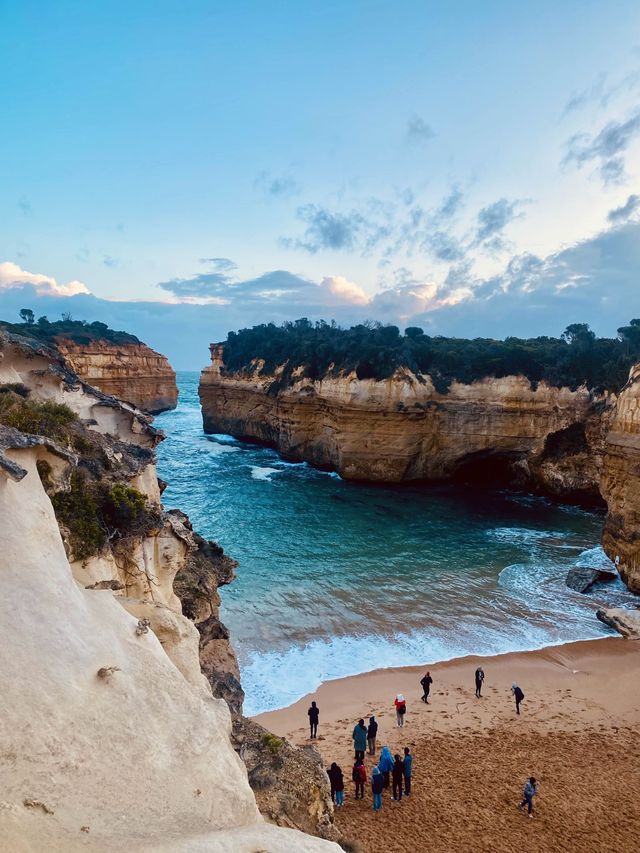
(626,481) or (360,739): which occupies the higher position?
(626,481)

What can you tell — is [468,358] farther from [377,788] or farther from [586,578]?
[377,788]

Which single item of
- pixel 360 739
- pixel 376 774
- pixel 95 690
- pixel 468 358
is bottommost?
pixel 360 739

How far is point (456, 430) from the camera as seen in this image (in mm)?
31875

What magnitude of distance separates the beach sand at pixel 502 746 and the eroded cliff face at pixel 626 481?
4013 millimetres

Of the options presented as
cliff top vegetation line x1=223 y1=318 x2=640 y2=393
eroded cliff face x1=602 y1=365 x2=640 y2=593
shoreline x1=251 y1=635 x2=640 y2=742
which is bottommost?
shoreline x1=251 y1=635 x2=640 y2=742

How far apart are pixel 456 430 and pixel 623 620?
58.5ft

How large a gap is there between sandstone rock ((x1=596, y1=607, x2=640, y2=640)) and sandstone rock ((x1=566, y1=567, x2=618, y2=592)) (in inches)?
68.7

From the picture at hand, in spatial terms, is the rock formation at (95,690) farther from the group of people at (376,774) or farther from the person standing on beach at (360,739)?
the person standing on beach at (360,739)

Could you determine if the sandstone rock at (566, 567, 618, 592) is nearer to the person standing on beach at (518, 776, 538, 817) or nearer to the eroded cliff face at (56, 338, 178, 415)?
the person standing on beach at (518, 776, 538, 817)

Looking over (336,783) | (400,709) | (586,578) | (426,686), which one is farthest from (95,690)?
(586,578)

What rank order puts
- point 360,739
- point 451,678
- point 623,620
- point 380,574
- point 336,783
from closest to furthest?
1. point 336,783
2. point 360,739
3. point 451,678
4. point 623,620
5. point 380,574

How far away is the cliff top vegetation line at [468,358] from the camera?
96.7ft

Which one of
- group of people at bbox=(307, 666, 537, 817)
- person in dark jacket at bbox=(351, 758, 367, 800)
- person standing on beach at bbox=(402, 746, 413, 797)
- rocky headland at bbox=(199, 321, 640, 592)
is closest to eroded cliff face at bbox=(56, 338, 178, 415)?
rocky headland at bbox=(199, 321, 640, 592)

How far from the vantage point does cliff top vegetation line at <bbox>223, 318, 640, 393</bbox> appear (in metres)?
29.5
